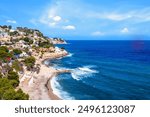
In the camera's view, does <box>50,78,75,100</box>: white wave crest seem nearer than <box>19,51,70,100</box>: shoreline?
No

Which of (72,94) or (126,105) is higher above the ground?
(126,105)

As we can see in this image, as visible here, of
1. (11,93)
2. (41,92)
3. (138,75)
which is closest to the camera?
(11,93)

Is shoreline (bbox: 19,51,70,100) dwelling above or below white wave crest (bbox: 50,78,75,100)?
above

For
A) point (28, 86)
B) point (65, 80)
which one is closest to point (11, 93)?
point (28, 86)

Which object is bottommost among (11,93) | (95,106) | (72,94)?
(72,94)

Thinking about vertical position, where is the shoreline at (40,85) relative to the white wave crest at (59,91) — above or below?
above

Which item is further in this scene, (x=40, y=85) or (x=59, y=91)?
(x=40, y=85)

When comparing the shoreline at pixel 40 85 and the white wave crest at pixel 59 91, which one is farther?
the white wave crest at pixel 59 91

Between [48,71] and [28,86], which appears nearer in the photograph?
[28,86]

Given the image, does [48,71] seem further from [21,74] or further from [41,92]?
[41,92]

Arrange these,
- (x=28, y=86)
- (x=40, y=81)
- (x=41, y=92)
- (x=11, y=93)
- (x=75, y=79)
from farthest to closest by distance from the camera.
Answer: (x=75, y=79) → (x=40, y=81) → (x=28, y=86) → (x=41, y=92) → (x=11, y=93)

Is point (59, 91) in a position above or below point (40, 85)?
below
